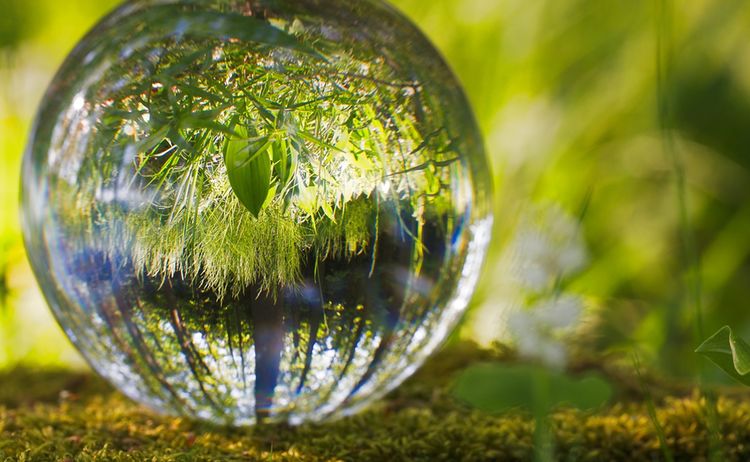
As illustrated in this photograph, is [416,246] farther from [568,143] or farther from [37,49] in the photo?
[37,49]

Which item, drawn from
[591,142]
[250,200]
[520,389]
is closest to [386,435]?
[520,389]

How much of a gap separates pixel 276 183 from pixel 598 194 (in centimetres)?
227

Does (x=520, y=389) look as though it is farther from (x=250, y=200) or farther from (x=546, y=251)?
(x=250, y=200)

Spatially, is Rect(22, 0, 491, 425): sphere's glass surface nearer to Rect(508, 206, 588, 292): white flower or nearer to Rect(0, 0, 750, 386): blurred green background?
Rect(508, 206, 588, 292): white flower

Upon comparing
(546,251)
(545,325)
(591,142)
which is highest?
(591,142)

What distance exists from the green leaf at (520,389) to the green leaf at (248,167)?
1.73ft

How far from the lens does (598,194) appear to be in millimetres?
2896

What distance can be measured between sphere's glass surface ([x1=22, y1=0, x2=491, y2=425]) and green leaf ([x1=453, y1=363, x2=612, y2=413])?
0.72ft

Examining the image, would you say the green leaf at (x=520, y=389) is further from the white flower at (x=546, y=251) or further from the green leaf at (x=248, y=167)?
the green leaf at (x=248, y=167)

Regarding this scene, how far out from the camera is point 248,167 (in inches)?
33.1

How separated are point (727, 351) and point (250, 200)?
0.54m

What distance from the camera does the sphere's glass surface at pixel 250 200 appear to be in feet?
2.82

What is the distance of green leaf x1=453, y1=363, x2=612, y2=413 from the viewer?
3.84 ft

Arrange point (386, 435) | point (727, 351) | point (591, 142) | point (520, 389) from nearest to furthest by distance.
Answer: point (727, 351) → point (386, 435) → point (520, 389) → point (591, 142)
